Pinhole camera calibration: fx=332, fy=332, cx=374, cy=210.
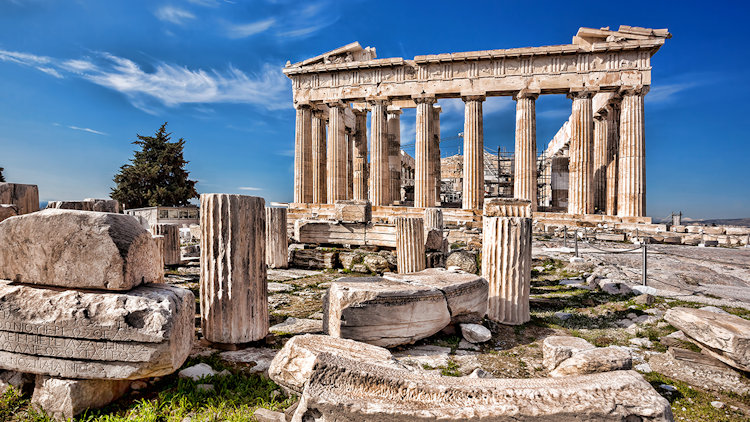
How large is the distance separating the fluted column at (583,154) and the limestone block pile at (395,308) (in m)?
14.7

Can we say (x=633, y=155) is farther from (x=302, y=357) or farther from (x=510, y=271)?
(x=302, y=357)

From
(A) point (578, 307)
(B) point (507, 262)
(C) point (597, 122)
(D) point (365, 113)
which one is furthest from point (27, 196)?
(C) point (597, 122)

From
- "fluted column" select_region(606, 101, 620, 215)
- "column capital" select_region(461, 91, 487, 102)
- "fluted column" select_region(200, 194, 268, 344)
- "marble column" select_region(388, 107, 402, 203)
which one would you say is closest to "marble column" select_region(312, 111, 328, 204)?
"marble column" select_region(388, 107, 402, 203)

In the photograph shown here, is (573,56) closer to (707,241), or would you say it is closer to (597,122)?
(597,122)

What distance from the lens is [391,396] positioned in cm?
209

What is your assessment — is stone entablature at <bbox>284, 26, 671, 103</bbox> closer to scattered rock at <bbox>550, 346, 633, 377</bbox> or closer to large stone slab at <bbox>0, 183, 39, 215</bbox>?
large stone slab at <bbox>0, 183, 39, 215</bbox>

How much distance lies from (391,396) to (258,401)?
4.01 ft

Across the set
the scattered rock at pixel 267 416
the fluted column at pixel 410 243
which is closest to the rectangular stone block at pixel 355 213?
the fluted column at pixel 410 243

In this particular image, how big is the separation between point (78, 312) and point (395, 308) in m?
2.76

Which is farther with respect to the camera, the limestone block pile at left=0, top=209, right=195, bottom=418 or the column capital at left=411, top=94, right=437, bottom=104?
the column capital at left=411, top=94, right=437, bottom=104

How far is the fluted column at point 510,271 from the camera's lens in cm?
Answer: 466

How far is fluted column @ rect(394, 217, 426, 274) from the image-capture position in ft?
24.1

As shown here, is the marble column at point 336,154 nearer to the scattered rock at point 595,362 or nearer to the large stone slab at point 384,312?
the large stone slab at point 384,312

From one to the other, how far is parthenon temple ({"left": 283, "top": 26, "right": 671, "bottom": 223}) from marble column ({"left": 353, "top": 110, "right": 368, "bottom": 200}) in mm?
1703
